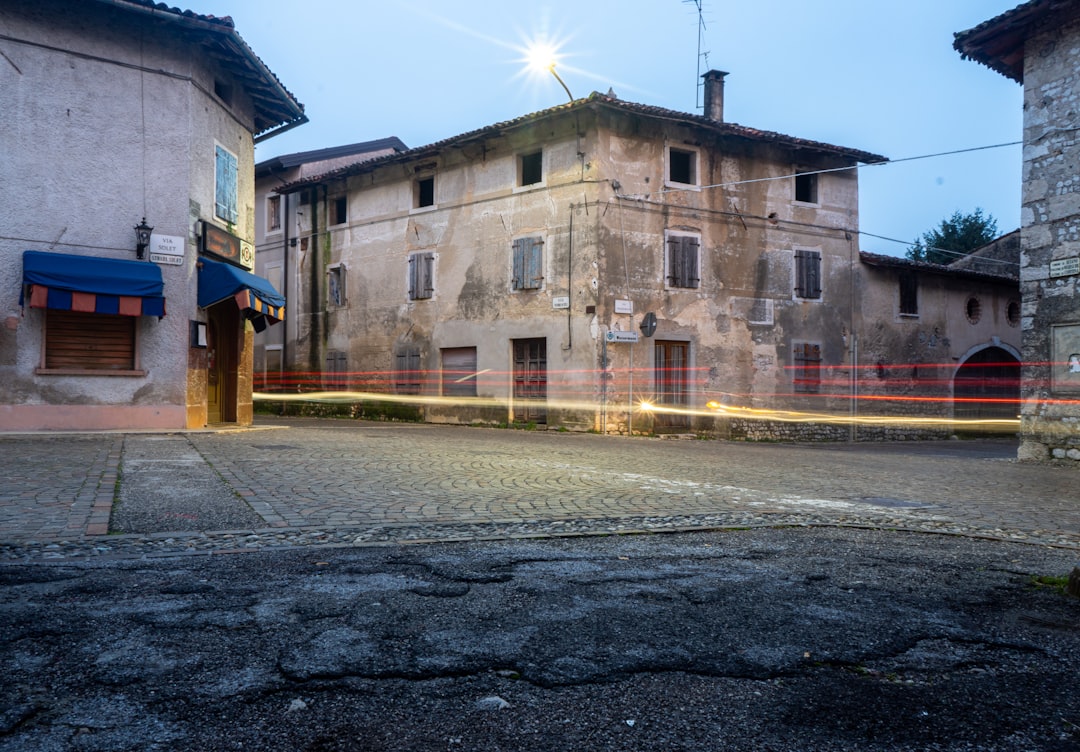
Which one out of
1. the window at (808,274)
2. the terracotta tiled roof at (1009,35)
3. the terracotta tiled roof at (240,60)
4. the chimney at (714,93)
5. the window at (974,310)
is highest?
the chimney at (714,93)

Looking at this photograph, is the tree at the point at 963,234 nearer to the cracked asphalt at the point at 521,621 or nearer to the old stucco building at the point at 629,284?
the old stucco building at the point at 629,284

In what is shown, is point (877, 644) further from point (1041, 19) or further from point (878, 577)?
point (1041, 19)

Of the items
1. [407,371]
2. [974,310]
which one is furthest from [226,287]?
[974,310]

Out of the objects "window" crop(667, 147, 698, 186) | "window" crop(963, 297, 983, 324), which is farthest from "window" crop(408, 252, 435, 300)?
"window" crop(963, 297, 983, 324)

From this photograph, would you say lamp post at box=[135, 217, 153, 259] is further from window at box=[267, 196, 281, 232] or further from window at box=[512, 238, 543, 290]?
window at box=[267, 196, 281, 232]

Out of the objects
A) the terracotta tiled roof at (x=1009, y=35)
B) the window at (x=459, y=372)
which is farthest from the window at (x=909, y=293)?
the window at (x=459, y=372)

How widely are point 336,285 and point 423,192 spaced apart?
14.8 ft

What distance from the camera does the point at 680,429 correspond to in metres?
20.6

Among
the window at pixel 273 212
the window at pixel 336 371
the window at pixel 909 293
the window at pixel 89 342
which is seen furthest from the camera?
the window at pixel 273 212

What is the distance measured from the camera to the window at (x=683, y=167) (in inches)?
824

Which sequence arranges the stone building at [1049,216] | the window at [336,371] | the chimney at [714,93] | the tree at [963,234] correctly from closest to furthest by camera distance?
the stone building at [1049,216] < the chimney at [714,93] < the window at [336,371] < the tree at [963,234]

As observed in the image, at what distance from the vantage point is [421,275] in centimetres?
2330

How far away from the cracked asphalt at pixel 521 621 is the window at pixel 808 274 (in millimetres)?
15211

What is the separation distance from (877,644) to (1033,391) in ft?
41.9
